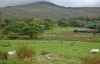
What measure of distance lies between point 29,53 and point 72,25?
10679cm

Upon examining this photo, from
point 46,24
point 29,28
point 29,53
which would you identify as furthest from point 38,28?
point 29,53

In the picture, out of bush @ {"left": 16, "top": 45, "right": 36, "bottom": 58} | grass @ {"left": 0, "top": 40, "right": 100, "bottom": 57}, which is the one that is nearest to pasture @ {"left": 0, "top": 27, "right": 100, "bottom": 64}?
grass @ {"left": 0, "top": 40, "right": 100, "bottom": 57}

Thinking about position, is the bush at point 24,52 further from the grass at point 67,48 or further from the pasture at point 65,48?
the grass at point 67,48

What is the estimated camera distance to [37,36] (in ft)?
211

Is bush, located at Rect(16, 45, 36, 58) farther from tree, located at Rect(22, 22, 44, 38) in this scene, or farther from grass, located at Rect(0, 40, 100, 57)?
tree, located at Rect(22, 22, 44, 38)

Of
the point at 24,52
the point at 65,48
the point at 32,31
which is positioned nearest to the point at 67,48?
the point at 65,48

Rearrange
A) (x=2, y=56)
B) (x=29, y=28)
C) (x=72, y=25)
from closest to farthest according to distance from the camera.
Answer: (x=2, y=56) < (x=29, y=28) < (x=72, y=25)

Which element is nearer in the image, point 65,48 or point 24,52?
point 24,52

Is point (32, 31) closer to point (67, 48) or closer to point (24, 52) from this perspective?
point (67, 48)

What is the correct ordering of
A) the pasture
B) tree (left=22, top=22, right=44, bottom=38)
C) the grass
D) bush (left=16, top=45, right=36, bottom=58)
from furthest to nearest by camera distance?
tree (left=22, top=22, right=44, bottom=38)
the grass
the pasture
bush (left=16, top=45, right=36, bottom=58)

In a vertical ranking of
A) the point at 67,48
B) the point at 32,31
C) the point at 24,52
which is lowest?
the point at 32,31

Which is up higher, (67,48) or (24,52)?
(24,52)

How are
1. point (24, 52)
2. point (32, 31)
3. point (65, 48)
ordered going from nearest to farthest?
point (24, 52) → point (65, 48) → point (32, 31)

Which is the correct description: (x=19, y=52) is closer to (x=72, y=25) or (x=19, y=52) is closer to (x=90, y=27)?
(x=90, y=27)
